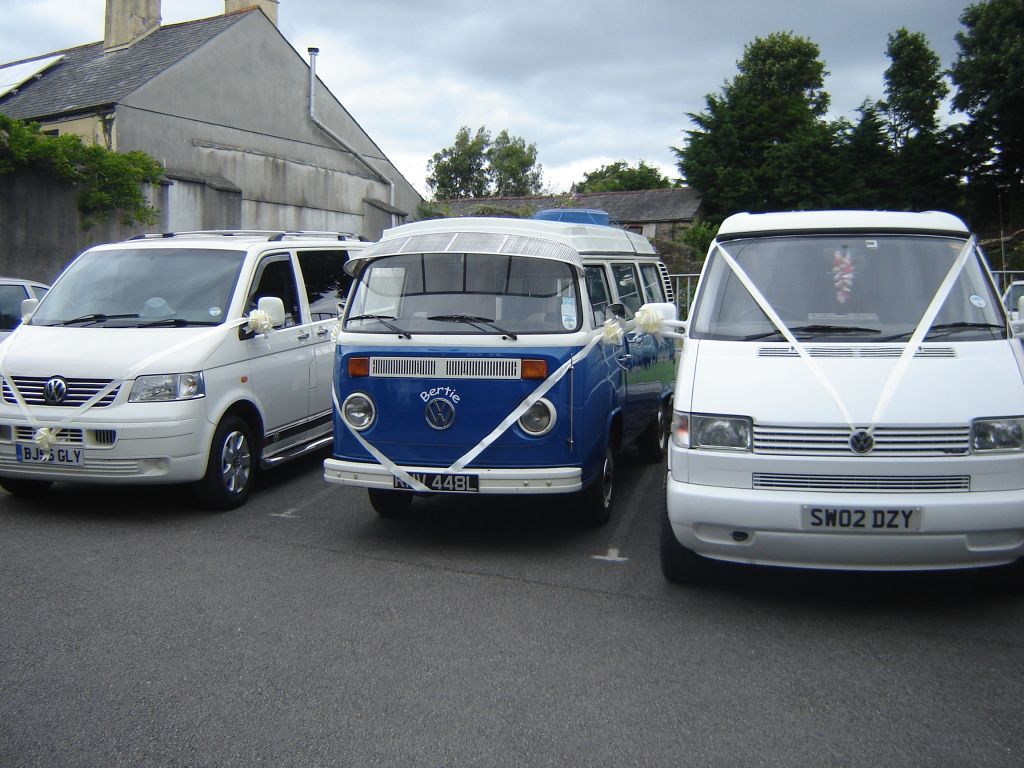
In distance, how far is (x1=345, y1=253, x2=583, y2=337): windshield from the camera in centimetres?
664

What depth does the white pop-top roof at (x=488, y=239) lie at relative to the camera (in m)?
6.79

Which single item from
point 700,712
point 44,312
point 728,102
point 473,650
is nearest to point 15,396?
point 44,312

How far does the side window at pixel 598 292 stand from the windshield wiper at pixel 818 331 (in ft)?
4.93

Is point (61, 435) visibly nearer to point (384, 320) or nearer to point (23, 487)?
point (23, 487)

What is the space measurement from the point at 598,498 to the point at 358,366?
77.4 inches

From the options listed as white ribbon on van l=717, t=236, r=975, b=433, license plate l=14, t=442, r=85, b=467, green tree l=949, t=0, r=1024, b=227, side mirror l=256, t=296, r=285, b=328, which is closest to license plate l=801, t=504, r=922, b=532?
white ribbon on van l=717, t=236, r=975, b=433

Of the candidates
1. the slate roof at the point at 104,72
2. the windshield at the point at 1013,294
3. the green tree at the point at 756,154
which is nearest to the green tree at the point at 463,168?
the green tree at the point at 756,154

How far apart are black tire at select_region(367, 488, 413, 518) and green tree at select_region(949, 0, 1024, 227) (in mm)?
33999

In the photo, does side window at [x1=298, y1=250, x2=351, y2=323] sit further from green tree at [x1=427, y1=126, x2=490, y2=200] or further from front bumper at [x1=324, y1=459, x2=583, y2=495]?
green tree at [x1=427, y1=126, x2=490, y2=200]

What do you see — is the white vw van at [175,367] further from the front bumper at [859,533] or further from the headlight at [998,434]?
the headlight at [998,434]

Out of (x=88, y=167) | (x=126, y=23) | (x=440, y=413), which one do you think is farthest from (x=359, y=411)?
(x=126, y=23)

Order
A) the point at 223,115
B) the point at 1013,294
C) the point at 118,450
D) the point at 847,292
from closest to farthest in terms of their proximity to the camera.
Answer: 1. the point at 847,292
2. the point at 118,450
3. the point at 1013,294
4. the point at 223,115

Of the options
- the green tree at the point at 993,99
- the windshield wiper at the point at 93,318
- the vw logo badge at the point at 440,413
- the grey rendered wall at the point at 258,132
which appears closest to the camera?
the vw logo badge at the point at 440,413

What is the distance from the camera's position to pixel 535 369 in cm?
634
